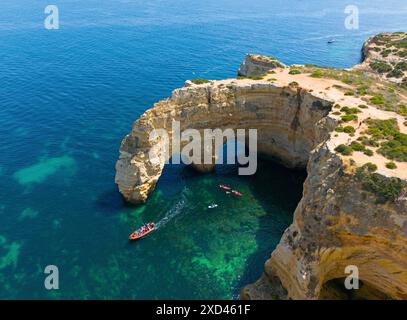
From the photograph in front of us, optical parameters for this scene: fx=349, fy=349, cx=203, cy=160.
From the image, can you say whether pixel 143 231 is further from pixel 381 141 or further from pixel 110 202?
pixel 381 141

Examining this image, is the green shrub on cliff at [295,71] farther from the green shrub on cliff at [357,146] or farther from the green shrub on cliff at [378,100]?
the green shrub on cliff at [357,146]

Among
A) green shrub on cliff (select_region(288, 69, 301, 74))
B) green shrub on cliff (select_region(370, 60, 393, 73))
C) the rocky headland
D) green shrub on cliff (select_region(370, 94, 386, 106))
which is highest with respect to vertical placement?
green shrub on cliff (select_region(370, 60, 393, 73))

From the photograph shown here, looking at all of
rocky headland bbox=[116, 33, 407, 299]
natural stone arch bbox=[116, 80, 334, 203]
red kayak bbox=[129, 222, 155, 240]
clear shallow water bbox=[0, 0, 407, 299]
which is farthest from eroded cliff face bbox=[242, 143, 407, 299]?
Answer: red kayak bbox=[129, 222, 155, 240]

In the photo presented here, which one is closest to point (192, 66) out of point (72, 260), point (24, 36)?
point (24, 36)

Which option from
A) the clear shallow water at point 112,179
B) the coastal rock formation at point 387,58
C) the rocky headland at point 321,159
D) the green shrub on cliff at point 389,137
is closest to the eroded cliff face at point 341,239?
the rocky headland at point 321,159

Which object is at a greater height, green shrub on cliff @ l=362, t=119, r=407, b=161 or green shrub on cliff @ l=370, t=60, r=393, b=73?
green shrub on cliff @ l=370, t=60, r=393, b=73

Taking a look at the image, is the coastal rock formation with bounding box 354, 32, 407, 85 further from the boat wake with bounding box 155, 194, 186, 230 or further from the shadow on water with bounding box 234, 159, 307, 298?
the boat wake with bounding box 155, 194, 186, 230
